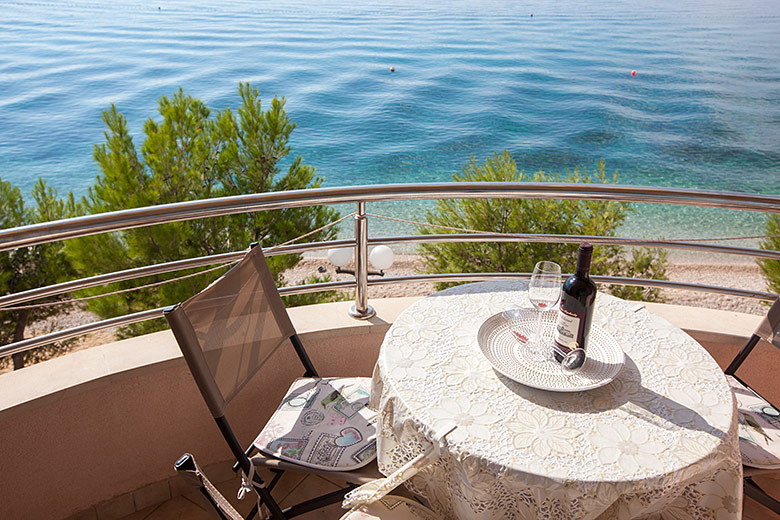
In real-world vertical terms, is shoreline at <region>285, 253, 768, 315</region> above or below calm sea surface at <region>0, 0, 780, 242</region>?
below

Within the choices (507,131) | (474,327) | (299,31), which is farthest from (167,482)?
(299,31)

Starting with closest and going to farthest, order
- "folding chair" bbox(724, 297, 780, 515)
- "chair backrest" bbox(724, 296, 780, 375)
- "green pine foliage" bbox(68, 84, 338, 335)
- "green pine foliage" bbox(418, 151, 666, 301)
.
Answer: "folding chair" bbox(724, 297, 780, 515) → "chair backrest" bbox(724, 296, 780, 375) → "green pine foliage" bbox(68, 84, 338, 335) → "green pine foliage" bbox(418, 151, 666, 301)

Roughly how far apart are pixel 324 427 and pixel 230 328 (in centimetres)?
36

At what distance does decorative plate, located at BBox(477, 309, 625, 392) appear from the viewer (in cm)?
116

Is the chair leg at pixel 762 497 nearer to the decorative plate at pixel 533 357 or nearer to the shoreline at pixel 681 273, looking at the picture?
the decorative plate at pixel 533 357

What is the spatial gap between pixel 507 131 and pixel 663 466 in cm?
2221

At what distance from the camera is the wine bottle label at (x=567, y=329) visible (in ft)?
3.82

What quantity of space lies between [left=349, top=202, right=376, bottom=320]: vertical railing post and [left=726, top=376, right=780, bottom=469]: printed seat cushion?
115 centimetres

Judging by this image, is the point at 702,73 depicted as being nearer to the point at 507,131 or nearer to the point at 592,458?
the point at 507,131

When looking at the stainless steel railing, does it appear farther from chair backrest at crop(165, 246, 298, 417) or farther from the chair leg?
the chair leg

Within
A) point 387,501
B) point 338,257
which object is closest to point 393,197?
point 387,501

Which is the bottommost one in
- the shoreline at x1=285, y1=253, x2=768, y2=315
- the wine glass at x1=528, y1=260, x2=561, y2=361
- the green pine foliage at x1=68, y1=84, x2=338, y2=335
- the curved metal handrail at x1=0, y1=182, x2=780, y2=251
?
the shoreline at x1=285, y1=253, x2=768, y2=315

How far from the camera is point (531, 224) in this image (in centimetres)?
1032

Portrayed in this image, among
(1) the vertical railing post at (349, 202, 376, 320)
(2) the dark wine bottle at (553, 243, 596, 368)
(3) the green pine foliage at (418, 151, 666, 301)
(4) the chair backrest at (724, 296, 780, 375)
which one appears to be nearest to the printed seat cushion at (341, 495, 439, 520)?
(2) the dark wine bottle at (553, 243, 596, 368)
